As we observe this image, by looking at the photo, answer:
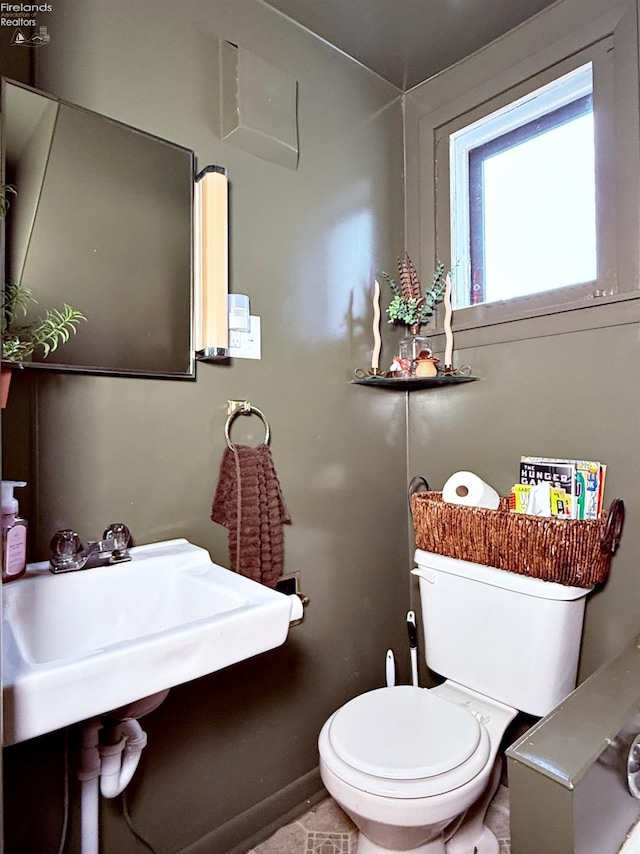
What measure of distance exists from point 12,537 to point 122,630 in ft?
1.01

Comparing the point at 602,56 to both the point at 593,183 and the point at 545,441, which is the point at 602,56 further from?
the point at 545,441

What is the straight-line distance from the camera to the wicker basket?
124 cm

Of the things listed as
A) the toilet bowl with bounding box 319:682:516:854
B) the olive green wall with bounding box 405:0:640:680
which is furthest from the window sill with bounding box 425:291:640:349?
the toilet bowl with bounding box 319:682:516:854

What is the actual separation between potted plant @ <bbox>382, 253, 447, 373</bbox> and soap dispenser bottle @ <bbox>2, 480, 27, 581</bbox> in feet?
4.04

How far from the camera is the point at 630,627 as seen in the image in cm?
133

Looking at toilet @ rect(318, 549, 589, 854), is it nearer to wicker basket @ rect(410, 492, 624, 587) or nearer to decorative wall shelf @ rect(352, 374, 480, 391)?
wicker basket @ rect(410, 492, 624, 587)

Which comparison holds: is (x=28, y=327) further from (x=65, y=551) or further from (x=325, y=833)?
(x=325, y=833)

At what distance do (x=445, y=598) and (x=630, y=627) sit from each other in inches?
19.0

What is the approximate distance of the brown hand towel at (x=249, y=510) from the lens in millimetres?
1337

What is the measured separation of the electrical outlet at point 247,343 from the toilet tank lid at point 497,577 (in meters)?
0.80

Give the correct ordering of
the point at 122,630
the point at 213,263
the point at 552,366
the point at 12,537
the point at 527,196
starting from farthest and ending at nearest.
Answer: the point at 527,196, the point at 552,366, the point at 213,263, the point at 122,630, the point at 12,537

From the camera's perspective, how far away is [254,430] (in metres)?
1.46

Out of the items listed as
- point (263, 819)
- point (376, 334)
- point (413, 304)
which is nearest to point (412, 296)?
point (413, 304)

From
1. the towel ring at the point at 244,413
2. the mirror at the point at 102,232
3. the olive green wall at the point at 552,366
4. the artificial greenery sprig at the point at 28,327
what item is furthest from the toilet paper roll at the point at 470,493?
the artificial greenery sprig at the point at 28,327
